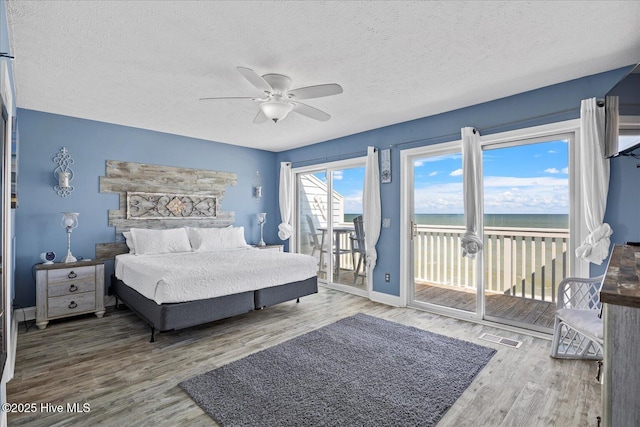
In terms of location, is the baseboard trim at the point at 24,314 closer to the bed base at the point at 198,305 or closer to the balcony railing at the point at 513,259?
the bed base at the point at 198,305

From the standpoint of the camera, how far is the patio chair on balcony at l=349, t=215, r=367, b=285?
16.3 feet

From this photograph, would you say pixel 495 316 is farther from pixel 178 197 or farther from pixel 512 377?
pixel 178 197

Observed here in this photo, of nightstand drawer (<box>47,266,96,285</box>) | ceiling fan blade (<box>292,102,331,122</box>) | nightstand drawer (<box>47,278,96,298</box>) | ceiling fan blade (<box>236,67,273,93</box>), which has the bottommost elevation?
nightstand drawer (<box>47,278,96,298</box>)

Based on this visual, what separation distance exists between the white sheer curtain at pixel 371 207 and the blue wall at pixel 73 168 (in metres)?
2.76

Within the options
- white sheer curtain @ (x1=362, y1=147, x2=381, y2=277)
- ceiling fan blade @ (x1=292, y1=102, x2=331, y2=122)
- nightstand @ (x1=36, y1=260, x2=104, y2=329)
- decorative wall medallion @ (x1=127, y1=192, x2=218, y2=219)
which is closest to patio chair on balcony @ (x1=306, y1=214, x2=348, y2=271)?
white sheer curtain @ (x1=362, y1=147, x2=381, y2=277)

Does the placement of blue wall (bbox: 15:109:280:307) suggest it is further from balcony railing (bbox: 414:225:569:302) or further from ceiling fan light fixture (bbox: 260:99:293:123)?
balcony railing (bbox: 414:225:569:302)

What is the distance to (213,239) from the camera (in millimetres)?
4758

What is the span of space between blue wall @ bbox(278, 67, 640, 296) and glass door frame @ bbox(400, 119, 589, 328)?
0.24ft

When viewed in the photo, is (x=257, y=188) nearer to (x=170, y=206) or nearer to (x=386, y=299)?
(x=170, y=206)

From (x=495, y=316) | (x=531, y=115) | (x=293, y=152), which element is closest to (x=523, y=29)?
(x=531, y=115)

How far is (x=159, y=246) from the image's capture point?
14.0ft

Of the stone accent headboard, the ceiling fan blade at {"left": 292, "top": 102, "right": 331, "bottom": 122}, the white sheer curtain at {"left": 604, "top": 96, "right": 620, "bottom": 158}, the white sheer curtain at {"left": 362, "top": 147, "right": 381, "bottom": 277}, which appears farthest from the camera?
the white sheer curtain at {"left": 362, "top": 147, "right": 381, "bottom": 277}

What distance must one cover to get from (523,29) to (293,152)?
433cm

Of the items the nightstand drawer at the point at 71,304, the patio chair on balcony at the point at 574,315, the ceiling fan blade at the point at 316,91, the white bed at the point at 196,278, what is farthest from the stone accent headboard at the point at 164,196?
the patio chair on balcony at the point at 574,315
